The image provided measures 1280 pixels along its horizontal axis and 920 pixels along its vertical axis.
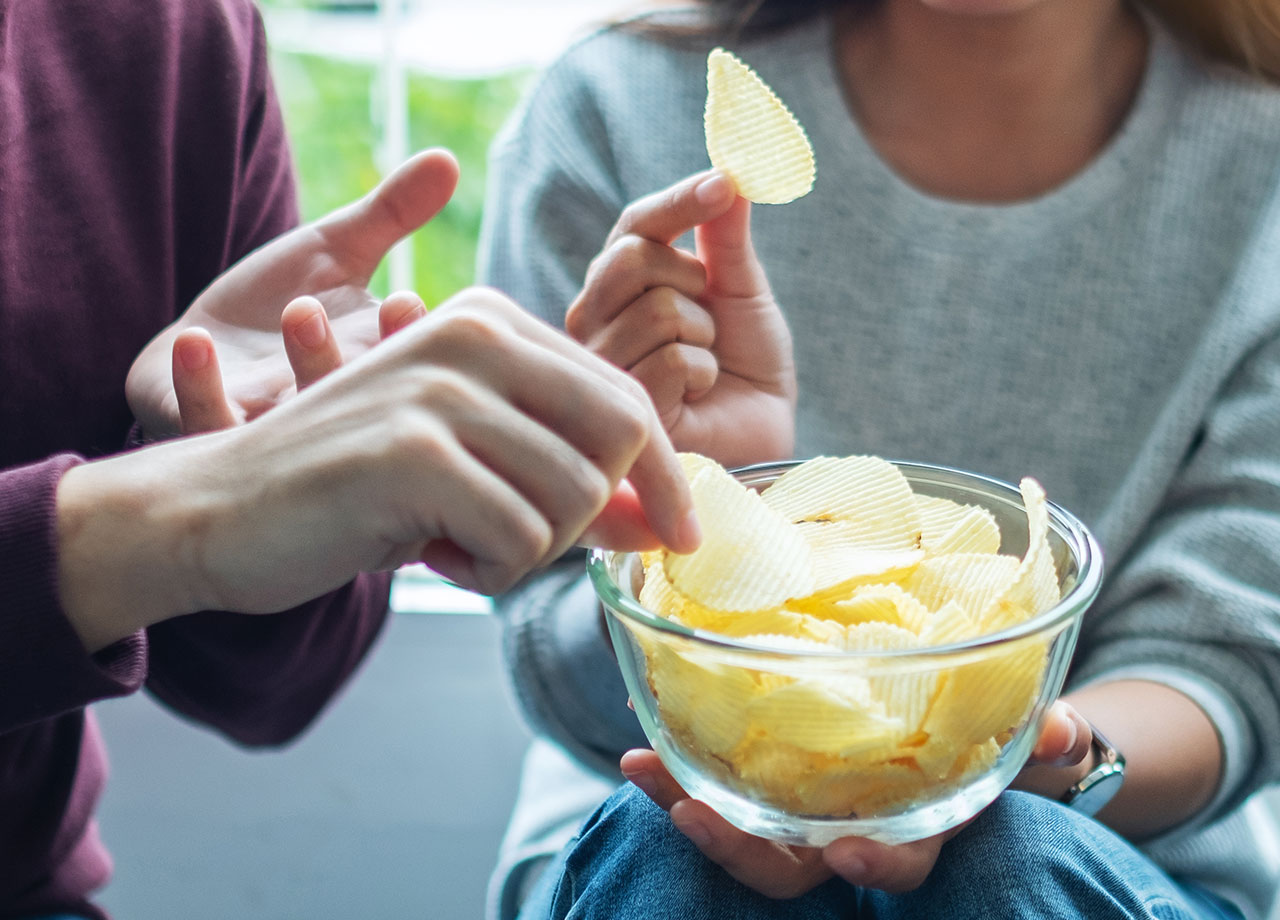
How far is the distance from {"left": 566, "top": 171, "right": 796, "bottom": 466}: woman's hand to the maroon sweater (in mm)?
289

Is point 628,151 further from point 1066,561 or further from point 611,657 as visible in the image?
point 1066,561

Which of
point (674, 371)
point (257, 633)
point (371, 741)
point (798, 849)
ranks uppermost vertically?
point (674, 371)

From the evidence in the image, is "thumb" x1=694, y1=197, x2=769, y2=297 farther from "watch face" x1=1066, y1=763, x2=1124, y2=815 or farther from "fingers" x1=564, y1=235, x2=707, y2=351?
"watch face" x1=1066, y1=763, x2=1124, y2=815

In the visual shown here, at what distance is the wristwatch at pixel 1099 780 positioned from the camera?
726 mm

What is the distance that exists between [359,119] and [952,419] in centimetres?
94

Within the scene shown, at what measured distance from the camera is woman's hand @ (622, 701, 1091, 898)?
542mm

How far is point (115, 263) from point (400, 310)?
0.29m

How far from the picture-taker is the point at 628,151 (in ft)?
3.43

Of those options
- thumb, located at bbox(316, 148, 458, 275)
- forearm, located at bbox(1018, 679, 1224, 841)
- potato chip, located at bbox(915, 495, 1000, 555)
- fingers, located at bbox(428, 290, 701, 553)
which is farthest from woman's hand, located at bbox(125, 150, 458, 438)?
forearm, located at bbox(1018, 679, 1224, 841)

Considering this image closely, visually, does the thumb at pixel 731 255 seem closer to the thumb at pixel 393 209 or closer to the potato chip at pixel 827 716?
the thumb at pixel 393 209

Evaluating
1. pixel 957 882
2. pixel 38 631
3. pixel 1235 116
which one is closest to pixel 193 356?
pixel 38 631

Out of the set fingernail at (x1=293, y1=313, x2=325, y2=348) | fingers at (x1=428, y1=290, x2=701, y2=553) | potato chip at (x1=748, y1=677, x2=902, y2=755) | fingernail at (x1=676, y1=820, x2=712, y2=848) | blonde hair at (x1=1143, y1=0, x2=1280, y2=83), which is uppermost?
blonde hair at (x1=1143, y1=0, x2=1280, y2=83)

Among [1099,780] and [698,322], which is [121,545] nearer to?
[698,322]

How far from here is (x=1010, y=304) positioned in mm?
1027
